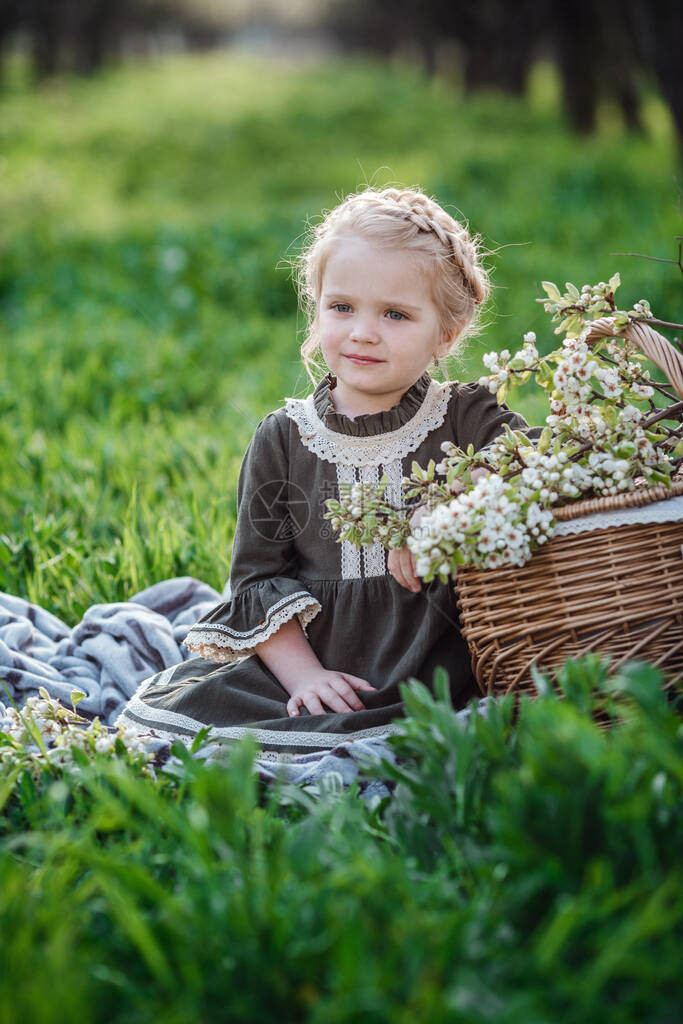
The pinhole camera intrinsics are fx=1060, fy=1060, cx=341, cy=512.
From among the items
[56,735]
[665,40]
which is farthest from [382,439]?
[665,40]

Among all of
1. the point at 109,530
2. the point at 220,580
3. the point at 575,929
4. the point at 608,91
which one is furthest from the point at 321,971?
the point at 608,91

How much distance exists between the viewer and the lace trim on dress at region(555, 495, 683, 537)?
209 cm

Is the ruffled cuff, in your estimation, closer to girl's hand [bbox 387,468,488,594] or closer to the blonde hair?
girl's hand [bbox 387,468,488,594]

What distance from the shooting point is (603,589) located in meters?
2.12

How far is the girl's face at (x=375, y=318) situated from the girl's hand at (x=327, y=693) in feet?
2.34

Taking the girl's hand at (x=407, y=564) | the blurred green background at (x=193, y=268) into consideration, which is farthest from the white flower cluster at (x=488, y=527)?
the blurred green background at (x=193, y=268)

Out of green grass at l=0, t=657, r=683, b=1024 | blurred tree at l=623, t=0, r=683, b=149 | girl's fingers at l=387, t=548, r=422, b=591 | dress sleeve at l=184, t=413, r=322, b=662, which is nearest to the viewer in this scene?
green grass at l=0, t=657, r=683, b=1024

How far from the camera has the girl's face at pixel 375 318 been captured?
254cm

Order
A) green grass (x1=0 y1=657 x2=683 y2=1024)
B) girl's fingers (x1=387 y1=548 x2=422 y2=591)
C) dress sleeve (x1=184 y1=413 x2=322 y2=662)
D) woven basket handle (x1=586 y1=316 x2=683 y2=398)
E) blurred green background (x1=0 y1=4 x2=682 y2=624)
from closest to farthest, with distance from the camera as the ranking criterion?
green grass (x1=0 y1=657 x2=683 y2=1024) < woven basket handle (x1=586 y1=316 x2=683 y2=398) < girl's fingers (x1=387 y1=548 x2=422 y2=591) < dress sleeve (x1=184 y1=413 x2=322 y2=662) < blurred green background (x1=0 y1=4 x2=682 y2=624)

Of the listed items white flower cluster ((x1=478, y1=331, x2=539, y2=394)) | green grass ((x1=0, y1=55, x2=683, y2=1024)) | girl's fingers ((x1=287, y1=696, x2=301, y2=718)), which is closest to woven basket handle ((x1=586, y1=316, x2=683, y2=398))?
white flower cluster ((x1=478, y1=331, x2=539, y2=394))

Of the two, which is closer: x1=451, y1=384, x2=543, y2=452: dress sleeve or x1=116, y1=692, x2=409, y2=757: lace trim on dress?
x1=116, y1=692, x2=409, y2=757: lace trim on dress

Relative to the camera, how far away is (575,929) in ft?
4.59

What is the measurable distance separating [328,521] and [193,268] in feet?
22.2

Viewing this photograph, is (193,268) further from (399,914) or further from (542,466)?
(399,914)
